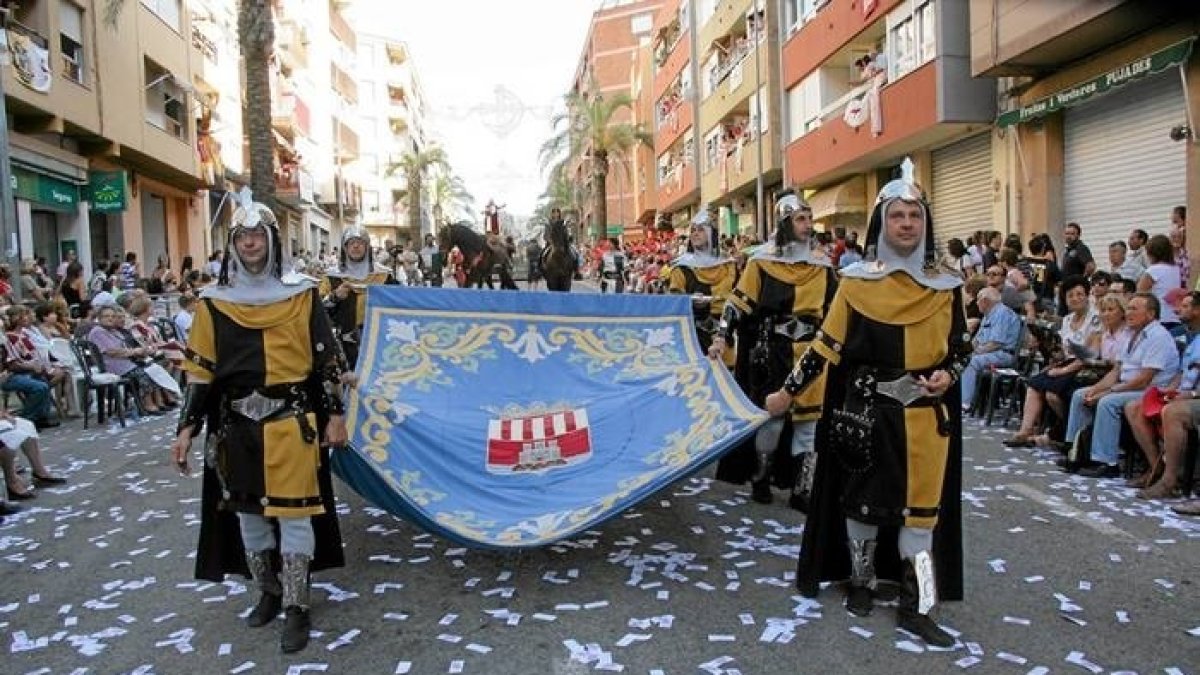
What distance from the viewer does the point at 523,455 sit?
5.86 meters

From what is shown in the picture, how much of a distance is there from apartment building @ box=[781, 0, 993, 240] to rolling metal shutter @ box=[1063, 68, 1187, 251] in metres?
1.90

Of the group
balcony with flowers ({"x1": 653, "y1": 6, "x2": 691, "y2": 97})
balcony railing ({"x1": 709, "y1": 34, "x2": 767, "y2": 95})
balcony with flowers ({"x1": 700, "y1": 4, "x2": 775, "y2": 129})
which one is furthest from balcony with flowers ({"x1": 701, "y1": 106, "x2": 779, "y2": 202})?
balcony with flowers ({"x1": 653, "y1": 6, "x2": 691, "y2": 97})

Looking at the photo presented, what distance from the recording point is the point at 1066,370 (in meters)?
8.34

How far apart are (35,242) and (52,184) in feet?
5.26

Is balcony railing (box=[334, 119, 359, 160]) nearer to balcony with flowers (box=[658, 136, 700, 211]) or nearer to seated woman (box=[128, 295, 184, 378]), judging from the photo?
balcony with flowers (box=[658, 136, 700, 211])

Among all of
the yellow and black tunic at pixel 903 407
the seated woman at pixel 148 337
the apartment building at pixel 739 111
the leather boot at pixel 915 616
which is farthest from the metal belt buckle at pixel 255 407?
the apartment building at pixel 739 111

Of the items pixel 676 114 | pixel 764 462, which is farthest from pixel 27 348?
pixel 676 114

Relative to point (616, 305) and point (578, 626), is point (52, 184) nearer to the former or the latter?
point (616, 305)

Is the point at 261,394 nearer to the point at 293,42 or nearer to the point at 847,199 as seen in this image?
the point at 847,199

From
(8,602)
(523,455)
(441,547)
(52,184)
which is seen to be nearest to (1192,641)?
(523,455)

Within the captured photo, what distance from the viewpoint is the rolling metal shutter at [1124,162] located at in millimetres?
13305

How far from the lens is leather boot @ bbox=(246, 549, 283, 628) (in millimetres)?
4660

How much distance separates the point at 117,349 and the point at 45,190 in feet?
34.7

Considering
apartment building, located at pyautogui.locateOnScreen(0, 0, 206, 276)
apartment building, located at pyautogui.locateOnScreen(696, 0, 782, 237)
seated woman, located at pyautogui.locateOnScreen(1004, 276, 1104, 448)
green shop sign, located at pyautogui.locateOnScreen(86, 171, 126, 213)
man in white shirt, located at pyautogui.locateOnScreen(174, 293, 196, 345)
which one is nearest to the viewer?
seated woman, located at pyautogui.locateOnScreen(1004, 276, 1104, 448)
